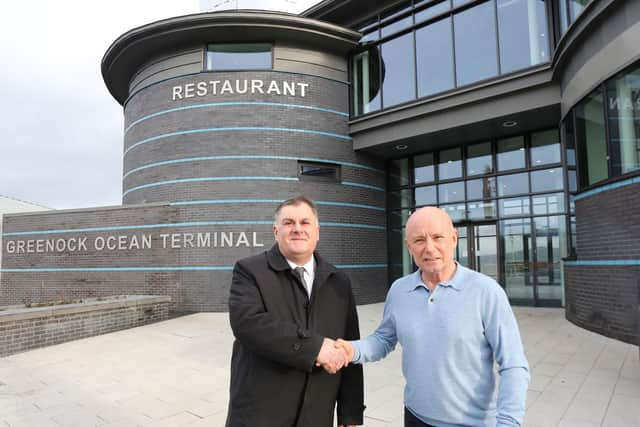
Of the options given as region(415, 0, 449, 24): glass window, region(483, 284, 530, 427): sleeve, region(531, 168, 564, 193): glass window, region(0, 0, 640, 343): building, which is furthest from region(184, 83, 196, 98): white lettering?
region(483, 284, 530, 427): sleeve

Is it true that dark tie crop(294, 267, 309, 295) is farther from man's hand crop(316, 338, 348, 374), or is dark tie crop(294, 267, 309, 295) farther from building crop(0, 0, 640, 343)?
building crop(0, 0, 640, 343)

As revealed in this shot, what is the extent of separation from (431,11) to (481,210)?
19.8 ft

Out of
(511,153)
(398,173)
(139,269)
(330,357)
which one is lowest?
(139,269)

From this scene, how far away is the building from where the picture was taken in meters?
11.1

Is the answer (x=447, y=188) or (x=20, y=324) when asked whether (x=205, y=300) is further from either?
(x=447, y=188)

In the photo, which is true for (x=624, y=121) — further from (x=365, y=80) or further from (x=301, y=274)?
(x=365, y=80)

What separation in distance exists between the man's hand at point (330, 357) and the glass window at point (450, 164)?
1193 cm

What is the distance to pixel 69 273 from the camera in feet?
41.5

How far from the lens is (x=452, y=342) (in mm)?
1735

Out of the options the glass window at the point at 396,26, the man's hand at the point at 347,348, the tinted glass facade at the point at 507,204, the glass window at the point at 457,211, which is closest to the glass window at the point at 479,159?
the tinted glass facade at the point at 507,204

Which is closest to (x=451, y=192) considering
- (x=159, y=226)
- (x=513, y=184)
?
(x=513, y=184)

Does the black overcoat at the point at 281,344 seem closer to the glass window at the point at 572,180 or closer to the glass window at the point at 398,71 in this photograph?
the glass window at the point at 572,180

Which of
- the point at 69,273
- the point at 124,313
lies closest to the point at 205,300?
the point at 124,313

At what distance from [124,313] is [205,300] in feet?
8.47
